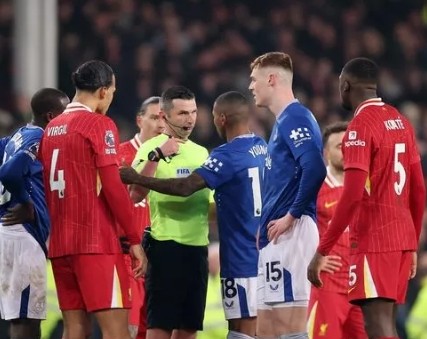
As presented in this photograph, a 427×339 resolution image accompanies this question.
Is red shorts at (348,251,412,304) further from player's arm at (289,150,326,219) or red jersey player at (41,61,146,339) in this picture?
red jersey player at (41,61,146,339)

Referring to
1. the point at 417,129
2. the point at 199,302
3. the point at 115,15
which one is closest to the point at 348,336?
the point at 199,302

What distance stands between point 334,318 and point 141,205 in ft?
5.06

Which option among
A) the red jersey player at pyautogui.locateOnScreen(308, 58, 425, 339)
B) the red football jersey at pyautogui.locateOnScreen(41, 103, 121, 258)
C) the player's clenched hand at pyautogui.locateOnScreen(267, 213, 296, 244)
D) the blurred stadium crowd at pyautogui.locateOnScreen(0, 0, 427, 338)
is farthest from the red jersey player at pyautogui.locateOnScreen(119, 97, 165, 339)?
the blurred stadium crowd at pyautogui.locateOnScreen(0, 0, 427, 338)

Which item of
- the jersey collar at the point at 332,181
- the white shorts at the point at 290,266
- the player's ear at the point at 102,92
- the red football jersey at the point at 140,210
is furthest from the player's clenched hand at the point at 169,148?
the jersey collar at the point at 332,181

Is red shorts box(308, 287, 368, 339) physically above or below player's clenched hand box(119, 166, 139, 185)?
below

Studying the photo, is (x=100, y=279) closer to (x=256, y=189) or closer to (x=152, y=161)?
(x=152, y=161)

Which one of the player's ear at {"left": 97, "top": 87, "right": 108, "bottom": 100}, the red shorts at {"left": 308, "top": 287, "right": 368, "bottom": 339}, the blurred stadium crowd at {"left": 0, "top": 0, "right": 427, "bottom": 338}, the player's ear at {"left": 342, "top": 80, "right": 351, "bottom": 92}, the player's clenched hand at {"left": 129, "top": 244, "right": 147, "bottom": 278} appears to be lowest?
the red shorts at {"left": 308, "top": 287, "right": 368, "bottom": 339}

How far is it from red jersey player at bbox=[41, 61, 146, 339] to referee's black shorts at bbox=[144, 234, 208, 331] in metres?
0.82

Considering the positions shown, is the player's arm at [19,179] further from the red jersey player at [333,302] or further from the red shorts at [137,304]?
the red jersey player at [333,302]

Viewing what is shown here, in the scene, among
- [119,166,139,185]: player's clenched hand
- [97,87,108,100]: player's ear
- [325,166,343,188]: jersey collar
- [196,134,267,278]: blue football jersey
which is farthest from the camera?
[325,166,343,188]: jersey collar

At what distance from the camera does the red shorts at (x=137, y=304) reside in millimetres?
9875

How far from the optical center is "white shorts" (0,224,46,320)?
29.4ft

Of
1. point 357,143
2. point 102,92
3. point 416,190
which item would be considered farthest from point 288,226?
point 102,92

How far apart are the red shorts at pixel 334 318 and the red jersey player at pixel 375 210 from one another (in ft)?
4.93
